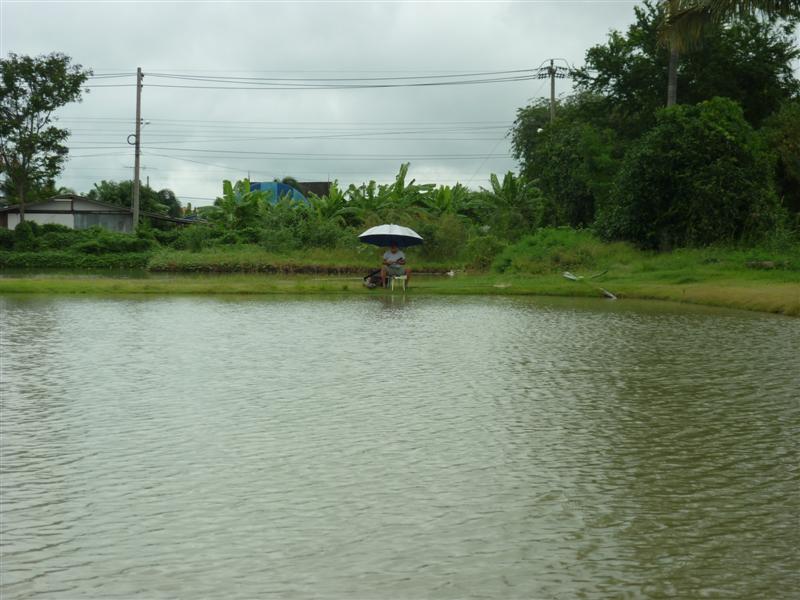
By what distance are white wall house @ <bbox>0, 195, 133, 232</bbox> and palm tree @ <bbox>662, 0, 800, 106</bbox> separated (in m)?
41.0

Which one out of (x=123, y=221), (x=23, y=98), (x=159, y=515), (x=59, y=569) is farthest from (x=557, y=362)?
(x=123, y=221)

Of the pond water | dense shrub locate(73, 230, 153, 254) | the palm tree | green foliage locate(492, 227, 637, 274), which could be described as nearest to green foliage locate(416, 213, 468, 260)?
green foliage locate(492, 227, 637, 274)

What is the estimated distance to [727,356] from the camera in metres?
11.9

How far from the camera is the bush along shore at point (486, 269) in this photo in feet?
72.9

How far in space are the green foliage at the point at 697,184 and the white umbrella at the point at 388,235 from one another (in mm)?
7031

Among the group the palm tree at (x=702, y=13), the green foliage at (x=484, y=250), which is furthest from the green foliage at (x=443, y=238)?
the palm tree at (x=702, y=13)

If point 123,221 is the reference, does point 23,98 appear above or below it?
above

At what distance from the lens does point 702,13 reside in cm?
1769

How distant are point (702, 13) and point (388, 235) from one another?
1068 centimetres

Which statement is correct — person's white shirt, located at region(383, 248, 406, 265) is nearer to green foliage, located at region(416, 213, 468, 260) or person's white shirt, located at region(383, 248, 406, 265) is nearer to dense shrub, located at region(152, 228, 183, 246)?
green foliage, located at region(416, 213, 468, 260)

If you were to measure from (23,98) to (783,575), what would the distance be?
50.1 meters

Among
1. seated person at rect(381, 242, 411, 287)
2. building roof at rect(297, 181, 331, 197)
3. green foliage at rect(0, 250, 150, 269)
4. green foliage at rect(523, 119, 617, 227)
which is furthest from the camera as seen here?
building roof at rect(297, 181, 331, 197)

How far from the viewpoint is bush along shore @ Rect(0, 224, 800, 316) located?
2222cm

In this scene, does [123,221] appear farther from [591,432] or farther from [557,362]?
[591,432]
